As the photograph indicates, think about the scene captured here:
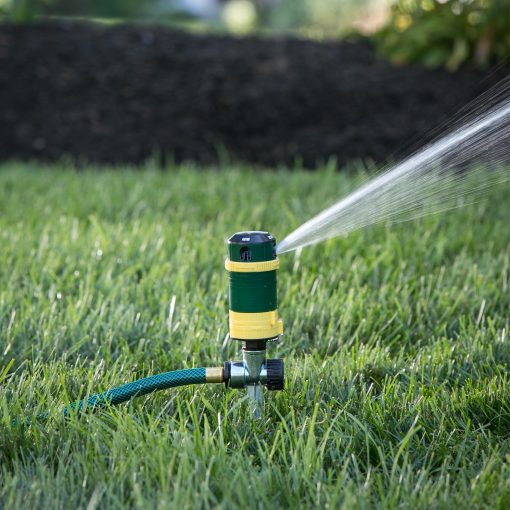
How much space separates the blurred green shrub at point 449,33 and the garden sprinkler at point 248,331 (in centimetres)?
430

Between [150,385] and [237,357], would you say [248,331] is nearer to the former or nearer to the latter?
[150,385]

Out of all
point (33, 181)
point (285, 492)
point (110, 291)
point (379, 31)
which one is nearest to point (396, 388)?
point (285, 492)

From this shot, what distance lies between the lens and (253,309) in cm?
173

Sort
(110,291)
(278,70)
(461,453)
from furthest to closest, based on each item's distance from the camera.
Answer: (278,70), (110,291), (461,453)

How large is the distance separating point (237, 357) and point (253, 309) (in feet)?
1.71

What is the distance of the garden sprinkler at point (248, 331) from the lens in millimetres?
1702

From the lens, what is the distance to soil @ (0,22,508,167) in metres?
5.23

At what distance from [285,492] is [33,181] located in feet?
10.9

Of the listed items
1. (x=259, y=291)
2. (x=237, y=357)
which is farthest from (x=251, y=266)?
(x=237, y=357)

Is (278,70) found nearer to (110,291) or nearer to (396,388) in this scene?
(110,291)

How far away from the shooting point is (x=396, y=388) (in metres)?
1.89

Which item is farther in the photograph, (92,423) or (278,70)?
(278,70)

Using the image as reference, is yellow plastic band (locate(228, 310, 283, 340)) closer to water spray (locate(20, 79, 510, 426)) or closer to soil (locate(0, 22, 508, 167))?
water spray (locate(20, 79, 510, 426))

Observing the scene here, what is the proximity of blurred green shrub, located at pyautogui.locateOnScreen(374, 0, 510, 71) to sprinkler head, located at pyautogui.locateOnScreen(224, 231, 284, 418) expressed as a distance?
169 inches
